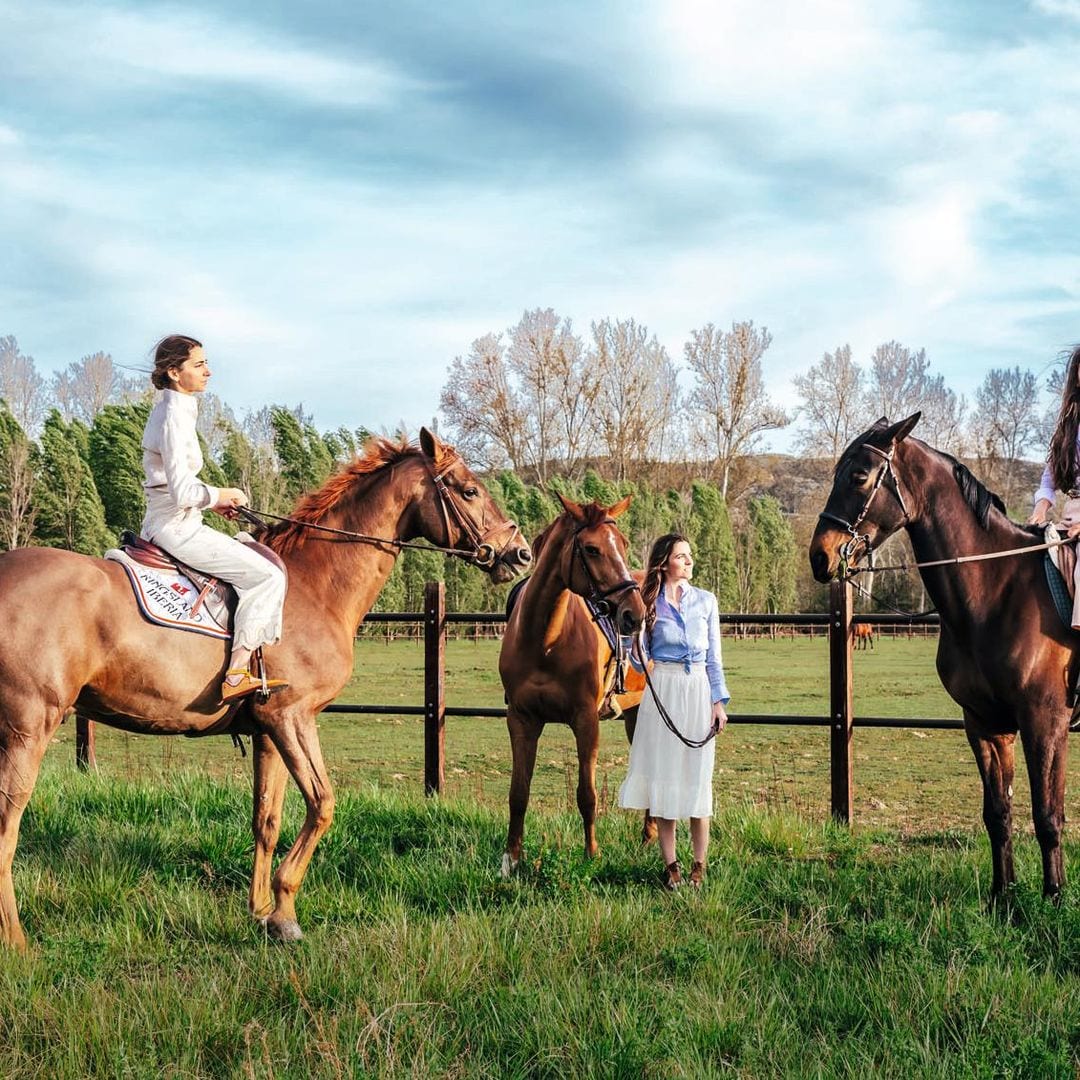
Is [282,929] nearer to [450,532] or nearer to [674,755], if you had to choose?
[450,532]

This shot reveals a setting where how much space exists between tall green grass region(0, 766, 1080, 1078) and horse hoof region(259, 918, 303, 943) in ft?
0.24

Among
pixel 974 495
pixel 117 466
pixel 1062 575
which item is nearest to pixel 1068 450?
pixel 974 495

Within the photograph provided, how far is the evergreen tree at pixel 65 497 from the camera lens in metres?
31.8

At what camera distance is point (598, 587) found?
18.0 feet

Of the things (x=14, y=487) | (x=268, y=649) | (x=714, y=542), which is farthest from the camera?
(x=714, y=542)

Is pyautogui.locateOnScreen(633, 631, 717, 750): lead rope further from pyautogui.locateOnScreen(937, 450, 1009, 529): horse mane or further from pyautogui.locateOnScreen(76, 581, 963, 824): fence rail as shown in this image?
pyautogui.locateOnScreen(937, 450, 1009, 529): horse mane

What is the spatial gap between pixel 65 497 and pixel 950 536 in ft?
106

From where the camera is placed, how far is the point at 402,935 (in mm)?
4188

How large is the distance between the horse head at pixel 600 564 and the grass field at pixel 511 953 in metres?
1.33

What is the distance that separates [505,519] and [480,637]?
3231 centimetres

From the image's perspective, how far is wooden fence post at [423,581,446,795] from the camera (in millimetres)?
8062

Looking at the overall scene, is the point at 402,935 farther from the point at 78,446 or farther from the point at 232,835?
the point at 78,446

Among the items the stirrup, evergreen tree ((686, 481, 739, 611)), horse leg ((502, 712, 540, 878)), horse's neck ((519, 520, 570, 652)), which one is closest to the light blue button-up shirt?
horse's neck ((519, 520, 570, 652))

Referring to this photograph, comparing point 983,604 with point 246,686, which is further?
point 983,604
